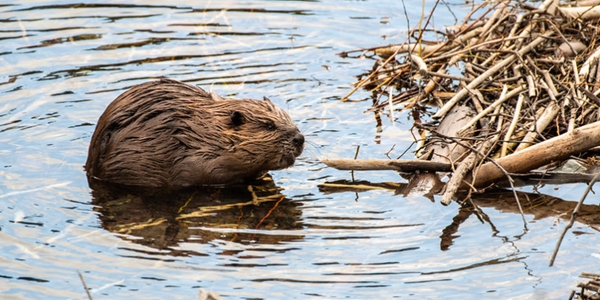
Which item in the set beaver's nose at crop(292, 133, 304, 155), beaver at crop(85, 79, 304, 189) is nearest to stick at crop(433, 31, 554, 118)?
beaver's nose at crop(292, 133, 304, 155)

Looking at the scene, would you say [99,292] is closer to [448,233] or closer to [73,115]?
[448,233]

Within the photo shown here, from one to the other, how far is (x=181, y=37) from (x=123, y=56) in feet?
2.31

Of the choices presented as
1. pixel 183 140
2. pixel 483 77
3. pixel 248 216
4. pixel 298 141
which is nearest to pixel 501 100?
pixel 483 77

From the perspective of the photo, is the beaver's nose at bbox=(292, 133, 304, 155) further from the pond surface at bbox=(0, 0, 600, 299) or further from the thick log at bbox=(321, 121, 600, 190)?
the thick log at bbox=(321, 121, 600, 190)

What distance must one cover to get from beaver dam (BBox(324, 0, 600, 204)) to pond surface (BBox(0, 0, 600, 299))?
0.58ft

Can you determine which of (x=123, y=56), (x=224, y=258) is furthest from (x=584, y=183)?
(x=123, y=56)

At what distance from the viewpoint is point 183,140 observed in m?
5.50

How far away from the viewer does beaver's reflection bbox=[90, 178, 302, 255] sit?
190 inches

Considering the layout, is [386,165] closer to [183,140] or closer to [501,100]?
→ [501,100]

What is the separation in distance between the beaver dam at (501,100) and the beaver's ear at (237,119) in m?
0.71

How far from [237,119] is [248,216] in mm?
729

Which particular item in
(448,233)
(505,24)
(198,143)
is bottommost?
(448,233)

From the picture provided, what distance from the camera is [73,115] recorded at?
659 cm

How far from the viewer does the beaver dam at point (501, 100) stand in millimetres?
5223
